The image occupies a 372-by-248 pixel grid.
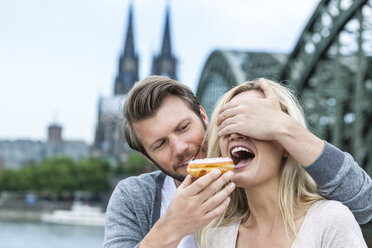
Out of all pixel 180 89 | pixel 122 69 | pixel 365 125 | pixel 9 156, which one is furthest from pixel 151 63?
pixel 180 89

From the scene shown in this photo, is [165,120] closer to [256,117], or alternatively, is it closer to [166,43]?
[256,117]

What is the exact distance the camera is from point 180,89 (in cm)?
214

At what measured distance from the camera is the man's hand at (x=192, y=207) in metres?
1.56

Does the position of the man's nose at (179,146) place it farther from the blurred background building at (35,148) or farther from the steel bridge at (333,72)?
the blurred background building at (35,148)

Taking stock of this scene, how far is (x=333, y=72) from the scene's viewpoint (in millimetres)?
12766

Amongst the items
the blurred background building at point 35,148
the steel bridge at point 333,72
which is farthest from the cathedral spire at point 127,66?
the steel bridge at point 333,72

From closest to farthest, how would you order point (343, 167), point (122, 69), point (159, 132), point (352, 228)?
point (352, 228), point (343, 167), point (159, 132), point (122, 69)

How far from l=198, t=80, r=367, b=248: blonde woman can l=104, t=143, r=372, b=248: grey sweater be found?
0.06 metres

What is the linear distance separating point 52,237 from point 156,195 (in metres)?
35.1

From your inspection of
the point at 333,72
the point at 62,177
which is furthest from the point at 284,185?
the point at 62,177

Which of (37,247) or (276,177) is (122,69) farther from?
(276,177)

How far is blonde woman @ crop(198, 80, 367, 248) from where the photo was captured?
1.71m

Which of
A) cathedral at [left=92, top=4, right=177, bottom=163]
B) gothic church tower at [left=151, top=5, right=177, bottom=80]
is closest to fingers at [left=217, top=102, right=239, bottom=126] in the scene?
cathedral at [left=92, top=4, right=177, bottom=163]

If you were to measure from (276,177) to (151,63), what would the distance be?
8762 centimetres
